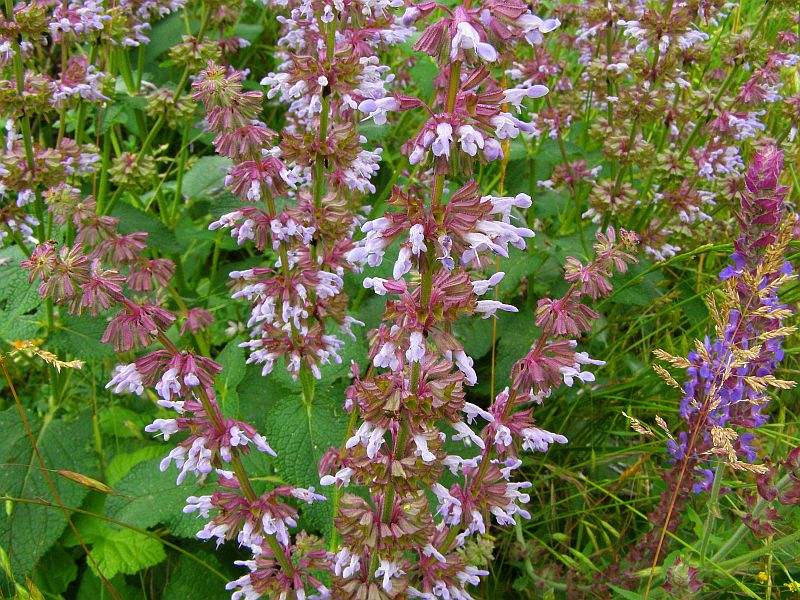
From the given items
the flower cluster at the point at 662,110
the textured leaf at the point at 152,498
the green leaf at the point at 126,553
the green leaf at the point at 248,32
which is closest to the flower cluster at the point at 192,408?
the textured leaf at the point at 152,498

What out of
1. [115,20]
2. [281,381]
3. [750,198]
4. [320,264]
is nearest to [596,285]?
[750,198]

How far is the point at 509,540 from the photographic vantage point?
110 inches

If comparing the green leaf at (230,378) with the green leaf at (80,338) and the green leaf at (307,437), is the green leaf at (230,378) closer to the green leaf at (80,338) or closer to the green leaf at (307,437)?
the green leaf at (307,437)

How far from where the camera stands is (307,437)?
253cm

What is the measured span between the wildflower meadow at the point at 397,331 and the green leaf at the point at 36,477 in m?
0.01

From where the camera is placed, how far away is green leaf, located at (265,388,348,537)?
238cm

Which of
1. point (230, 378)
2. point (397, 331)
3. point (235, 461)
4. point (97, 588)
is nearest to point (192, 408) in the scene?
point (235, 461)

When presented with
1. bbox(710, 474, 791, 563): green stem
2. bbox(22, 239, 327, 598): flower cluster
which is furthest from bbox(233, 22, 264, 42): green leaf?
bbox(710, 474, 791, 563): green stem

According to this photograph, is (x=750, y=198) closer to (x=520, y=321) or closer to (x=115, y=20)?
(x=520, y=321)

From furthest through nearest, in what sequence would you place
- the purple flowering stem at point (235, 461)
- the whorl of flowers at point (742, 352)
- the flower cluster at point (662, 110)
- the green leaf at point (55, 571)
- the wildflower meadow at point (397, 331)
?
the flower cluster at point (662, 110), the green leaf at point (55, 571), the whorl of flowers at point (742, 352), the purple flowering stem at point (235, 461), the wildflower meadow at point (397, 331)

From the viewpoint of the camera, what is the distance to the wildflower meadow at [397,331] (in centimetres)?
157

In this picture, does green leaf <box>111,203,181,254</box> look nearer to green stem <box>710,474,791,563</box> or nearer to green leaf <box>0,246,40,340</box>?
green leaf <box>0,246,40,340</box>

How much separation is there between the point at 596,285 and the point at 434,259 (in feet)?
1.48

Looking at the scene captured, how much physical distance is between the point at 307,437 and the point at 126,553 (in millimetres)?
814
